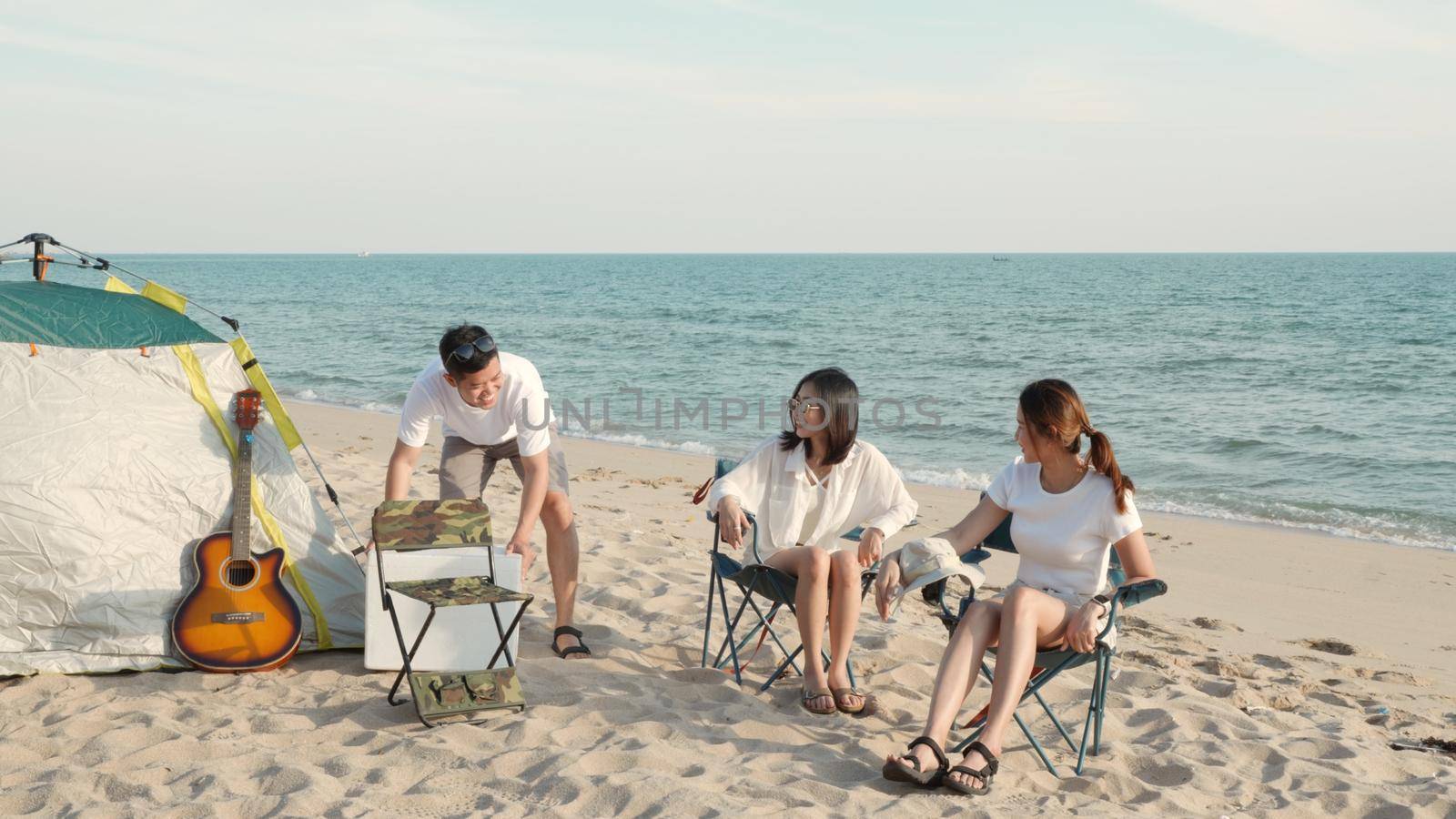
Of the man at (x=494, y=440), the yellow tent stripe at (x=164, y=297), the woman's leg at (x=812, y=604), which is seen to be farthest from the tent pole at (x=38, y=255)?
the woman's leg at (x=812, y=604)

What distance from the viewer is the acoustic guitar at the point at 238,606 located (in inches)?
147

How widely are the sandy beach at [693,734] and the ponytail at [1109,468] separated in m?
0.74

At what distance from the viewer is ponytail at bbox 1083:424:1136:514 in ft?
10.3

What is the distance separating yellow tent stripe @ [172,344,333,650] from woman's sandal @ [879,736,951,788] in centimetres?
207

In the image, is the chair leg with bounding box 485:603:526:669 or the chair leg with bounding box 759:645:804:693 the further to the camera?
the chair leg with bounding box 759:645:804:693

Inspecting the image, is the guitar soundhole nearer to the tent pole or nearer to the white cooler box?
the white cooler box

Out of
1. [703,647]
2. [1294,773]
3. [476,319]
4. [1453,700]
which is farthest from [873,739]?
[476,319]

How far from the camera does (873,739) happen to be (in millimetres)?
3291

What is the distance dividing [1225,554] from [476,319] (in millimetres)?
27218

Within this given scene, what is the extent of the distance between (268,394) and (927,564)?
Result: 7.94ft

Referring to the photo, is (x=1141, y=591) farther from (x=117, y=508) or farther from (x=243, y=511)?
(x=117, y=508)

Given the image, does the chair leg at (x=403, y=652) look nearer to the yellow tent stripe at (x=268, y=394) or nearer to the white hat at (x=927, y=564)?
the yellow tent stripe at (x=268, y=394)

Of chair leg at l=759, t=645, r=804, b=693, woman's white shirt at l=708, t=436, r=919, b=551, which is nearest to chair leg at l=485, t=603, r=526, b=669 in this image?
woman's white shirt at l=708, t=436, r=919, b=551

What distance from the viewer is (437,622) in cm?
367
